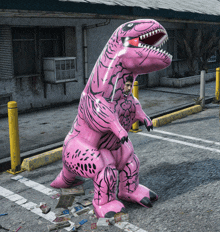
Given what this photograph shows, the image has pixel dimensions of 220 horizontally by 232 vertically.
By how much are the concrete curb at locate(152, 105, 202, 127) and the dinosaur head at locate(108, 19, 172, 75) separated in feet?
14.6

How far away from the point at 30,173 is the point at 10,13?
4041 millimetres

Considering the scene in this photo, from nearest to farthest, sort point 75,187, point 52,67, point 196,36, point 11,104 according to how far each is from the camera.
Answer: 1. point 75,187
2. point 11,104
3. point 52,67
4. point 196,36

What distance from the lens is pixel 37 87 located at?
9.63 m

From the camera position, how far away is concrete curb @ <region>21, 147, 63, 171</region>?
539cm

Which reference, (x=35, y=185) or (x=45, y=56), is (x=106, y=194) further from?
(x=45, y=56)

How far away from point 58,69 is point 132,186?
6.19m

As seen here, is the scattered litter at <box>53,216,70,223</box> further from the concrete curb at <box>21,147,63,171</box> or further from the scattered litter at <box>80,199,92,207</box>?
the concrete curb at <box>21,147,63,171</box>

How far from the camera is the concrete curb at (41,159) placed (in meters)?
5.39

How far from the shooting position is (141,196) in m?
4.10

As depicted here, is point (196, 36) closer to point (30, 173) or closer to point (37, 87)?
point (37, 87)

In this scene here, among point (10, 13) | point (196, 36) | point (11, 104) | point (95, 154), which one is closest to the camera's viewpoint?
point (95, 154)

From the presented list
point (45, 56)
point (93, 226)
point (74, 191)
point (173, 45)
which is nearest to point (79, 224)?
point (93, 226)

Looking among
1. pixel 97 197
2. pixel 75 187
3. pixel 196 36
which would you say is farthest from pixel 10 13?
pixel 196 36

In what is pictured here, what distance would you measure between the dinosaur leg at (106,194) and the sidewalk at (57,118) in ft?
7.67
